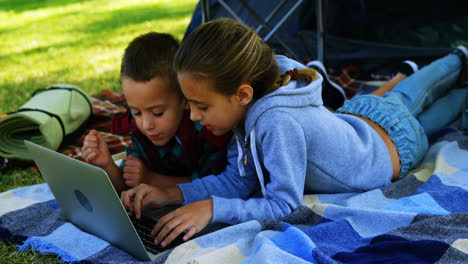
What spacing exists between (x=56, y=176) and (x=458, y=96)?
1.93 metres

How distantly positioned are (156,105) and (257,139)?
37cm

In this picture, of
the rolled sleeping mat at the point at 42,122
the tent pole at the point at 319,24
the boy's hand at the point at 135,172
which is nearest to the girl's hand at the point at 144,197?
the boy's hand at the point at 135,172

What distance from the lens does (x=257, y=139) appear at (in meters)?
1.48

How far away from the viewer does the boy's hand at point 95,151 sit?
1.69 m

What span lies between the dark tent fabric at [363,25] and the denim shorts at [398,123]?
126cm

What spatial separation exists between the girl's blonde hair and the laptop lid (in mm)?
423

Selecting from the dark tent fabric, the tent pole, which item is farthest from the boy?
the dark tent fabric

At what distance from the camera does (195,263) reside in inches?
47.5

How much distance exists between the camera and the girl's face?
1388mm

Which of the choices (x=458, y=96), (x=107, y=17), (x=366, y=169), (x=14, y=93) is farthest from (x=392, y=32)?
(x=107, y=17)

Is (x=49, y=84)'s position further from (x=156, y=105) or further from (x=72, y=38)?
(x=156, y=105)

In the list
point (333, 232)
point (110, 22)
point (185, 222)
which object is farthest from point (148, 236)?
point (110, 22)

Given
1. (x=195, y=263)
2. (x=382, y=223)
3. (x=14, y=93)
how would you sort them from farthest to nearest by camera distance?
1. (x=14, y=93)
2. (x=382, y=223)
3. (x=195, y=263)

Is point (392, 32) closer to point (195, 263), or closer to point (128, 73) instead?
point (128, 73)
